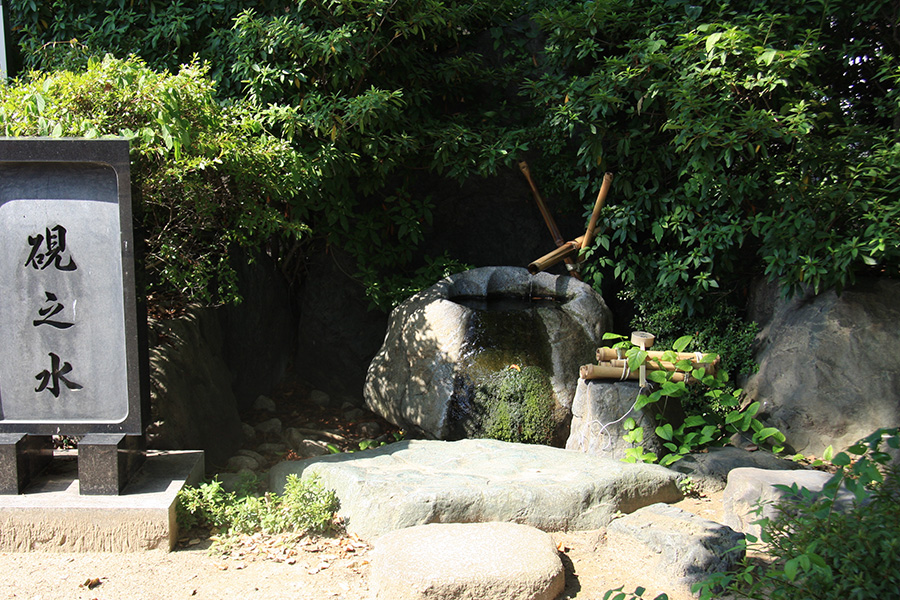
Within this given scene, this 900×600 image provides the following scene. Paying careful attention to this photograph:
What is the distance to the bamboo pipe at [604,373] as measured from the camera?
5.57 meters

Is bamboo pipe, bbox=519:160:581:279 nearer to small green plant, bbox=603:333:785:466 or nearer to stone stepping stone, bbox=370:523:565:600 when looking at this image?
small green plant, bbox=603:333:785:466

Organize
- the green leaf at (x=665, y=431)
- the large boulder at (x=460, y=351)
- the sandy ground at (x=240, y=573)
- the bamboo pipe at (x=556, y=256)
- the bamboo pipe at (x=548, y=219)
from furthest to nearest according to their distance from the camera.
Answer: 1. the bamboo pipe at (x=548, y=219)
2. the bamboo pipe at (x=556, y=256)
3. the large boulder at (x=460, y=351)
4. the green leaf at (x=665, y=431)
5. the sandy ground at (x=240, y=573)

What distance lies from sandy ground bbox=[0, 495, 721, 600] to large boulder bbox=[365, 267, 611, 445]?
177 cm

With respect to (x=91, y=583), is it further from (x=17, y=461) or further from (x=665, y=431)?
(x=665, y=431)

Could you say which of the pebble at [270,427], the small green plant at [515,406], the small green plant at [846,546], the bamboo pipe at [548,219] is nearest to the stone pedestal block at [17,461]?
the pebble at [270,427]

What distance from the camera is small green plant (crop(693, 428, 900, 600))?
9.27 feet

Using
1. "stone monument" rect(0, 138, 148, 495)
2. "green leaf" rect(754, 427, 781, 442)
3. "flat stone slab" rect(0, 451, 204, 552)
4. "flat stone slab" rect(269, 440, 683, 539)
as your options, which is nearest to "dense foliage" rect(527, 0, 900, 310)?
"green leaf" rect(754, 427, 781, 442)

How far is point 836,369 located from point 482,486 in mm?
3383

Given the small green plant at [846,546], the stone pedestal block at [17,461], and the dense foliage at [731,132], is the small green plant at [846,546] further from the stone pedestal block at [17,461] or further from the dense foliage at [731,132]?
the stone pedestal block at [17,461]

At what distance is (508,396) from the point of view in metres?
5.89

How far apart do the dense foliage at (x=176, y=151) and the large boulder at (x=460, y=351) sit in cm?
147

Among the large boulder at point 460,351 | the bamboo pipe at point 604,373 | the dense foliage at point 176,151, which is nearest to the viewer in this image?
the dense foliage at point 176,151

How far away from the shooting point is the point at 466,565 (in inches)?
142

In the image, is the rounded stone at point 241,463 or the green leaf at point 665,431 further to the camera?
the rounded stone at point 241,463
